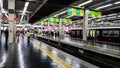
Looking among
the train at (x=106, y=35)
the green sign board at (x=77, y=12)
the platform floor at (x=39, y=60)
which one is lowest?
the platform floor at (x=39, y=60)

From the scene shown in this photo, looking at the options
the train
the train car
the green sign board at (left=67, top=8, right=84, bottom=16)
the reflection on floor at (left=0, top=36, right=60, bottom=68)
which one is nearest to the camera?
the reflection on floor at (left=0, top=36, right=60, bottom=68)

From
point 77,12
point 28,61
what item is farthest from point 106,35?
point 28,61

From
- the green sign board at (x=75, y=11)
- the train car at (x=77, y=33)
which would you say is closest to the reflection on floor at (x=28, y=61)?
the green sign board at (x=75, y=11)

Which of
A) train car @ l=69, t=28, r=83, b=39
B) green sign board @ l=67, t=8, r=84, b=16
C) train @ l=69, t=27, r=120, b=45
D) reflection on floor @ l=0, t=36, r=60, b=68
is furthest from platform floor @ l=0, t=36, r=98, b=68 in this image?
train car @ l=69, t=28, r=83, b=39

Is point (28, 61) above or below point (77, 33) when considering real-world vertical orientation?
below

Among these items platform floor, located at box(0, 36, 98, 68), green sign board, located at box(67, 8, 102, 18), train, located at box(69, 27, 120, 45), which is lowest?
platform floor, located at box(0, 36, 98, 68)

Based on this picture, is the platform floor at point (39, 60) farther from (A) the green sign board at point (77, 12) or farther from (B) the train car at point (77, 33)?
(B) the train car at point (77, 33)

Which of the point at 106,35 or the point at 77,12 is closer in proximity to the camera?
the point at 106,35

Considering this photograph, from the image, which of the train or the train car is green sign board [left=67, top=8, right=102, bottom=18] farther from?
the train car

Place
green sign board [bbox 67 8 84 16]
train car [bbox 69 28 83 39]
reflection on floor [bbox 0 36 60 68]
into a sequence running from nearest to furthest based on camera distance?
reflection on floor [bbox 0 36 60 68]
green sign board [bbox 67 8 84 16]
train car [bbox 69 28 83 39]

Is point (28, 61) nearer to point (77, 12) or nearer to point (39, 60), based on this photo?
point (39, 60)

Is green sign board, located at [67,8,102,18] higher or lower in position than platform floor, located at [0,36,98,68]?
higher

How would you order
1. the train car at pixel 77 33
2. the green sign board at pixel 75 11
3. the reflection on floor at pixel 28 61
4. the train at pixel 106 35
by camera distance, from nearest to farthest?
1. the reflection on floor at pixel 28 61
2. the train at pixel 106 35
3. the green sign board at pixel 75 11
4. the train car at pixel 77 33

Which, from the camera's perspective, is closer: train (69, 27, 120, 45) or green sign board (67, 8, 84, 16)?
train (69, 27, 120, 45)
